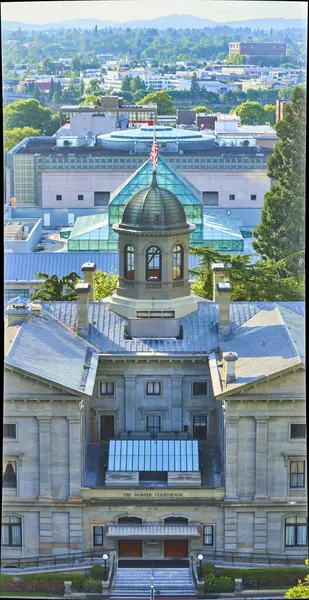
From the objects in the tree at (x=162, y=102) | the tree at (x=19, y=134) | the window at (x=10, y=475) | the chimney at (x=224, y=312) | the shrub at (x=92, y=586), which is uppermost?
the tree at (x=162, y=102)

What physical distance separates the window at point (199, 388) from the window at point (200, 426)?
2.02 feet

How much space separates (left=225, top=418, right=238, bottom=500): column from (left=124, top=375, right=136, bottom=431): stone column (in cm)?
440

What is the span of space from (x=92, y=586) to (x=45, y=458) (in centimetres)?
396

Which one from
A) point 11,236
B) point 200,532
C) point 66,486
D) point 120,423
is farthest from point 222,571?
point 11,236

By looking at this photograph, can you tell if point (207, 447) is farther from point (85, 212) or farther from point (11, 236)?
point (85, 212)

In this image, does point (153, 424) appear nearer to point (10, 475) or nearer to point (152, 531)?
point (152, 531)

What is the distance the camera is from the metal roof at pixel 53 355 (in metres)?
30.5

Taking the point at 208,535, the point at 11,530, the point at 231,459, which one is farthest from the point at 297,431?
the point at 11,530

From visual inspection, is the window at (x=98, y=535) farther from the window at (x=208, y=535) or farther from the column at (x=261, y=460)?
the column at (x=261, y=460)

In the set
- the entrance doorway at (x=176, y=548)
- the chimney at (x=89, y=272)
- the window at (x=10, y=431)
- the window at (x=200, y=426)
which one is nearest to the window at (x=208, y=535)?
the entrance doorway at (x=176, y=548)

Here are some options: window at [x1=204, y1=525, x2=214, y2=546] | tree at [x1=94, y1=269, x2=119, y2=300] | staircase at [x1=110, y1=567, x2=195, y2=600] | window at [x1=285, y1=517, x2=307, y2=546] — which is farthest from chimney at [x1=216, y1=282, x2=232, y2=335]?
tree at [x1=94, y1=269, x2=119, y2=300]

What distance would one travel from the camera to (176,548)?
3119 cm

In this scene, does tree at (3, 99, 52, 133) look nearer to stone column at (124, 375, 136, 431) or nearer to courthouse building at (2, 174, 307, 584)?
stone column at (124, 375, 136, 431)

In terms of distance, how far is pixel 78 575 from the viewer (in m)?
28.6
